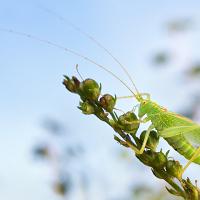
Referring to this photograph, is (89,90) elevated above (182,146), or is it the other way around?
(89,90)

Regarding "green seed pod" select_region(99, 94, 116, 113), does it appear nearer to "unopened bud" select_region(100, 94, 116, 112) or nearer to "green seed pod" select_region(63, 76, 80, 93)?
"unopened bud" select_region(100, 94, 116, 112)

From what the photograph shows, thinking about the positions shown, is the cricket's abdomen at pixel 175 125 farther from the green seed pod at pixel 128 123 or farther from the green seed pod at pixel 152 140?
the green seed pod at pixel 128 123

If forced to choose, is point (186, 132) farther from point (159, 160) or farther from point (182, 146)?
point (159, 160)

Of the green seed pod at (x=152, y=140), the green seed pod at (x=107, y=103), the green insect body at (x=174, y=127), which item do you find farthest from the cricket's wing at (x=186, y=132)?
the green seed pod at (x=107, y=103)

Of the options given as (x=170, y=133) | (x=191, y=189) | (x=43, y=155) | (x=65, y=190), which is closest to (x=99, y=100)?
(x=191, y=189)

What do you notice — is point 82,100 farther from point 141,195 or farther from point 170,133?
point 141,195

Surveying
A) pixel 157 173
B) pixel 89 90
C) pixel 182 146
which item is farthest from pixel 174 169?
pixel 182 146
